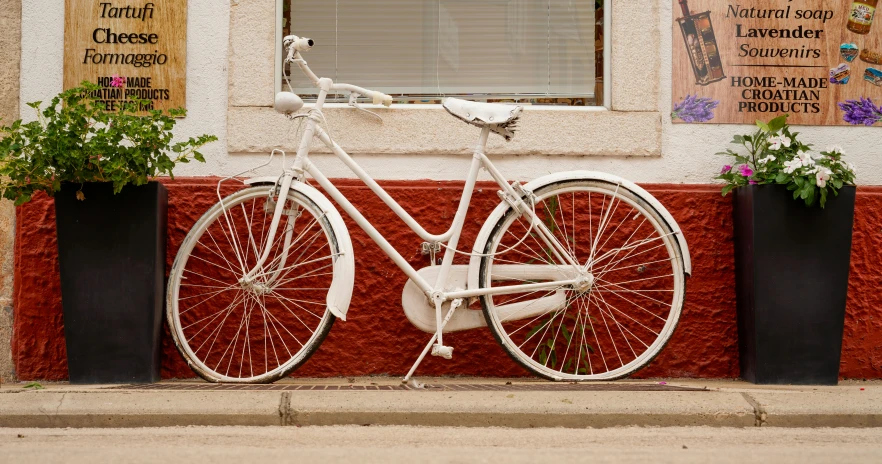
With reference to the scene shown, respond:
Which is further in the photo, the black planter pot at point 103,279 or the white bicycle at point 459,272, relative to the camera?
the black planter pot at point 103,279

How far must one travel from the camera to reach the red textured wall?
500 centimetres

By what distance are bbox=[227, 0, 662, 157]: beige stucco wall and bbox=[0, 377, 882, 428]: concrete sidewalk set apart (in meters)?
1.48

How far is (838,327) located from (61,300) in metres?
3.59

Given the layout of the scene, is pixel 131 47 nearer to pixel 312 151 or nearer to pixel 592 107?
pixel 312 151

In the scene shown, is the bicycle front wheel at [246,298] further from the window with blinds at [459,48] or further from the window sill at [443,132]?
the window with blinds at [459,48]

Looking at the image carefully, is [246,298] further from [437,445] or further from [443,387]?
[437,445]

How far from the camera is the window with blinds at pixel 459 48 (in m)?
5.42

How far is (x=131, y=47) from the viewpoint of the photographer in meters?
5.22

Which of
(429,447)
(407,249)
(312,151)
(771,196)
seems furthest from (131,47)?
(771,196)

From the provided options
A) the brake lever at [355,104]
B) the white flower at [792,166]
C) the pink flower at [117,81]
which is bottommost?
the white flower at [792,166]

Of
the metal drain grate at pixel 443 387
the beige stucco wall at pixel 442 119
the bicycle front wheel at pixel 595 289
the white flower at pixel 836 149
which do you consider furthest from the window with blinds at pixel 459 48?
the metal drain grate at pixel 443 387

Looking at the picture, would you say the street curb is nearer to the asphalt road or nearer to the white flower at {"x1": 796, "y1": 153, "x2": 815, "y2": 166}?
the asphalt road

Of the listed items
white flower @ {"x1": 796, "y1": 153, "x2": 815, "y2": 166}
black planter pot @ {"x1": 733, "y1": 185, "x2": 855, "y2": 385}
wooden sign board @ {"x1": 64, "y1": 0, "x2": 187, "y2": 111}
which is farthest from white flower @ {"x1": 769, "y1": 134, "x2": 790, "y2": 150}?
wooden sign board @ {"x1": 64, "y1": 0, "x2": 187, "y2": 111}

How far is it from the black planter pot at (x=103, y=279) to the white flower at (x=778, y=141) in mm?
2891
